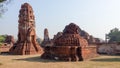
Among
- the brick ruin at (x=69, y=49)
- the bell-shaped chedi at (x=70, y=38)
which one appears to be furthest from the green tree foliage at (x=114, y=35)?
the brick ruin at (x=69, y=49)

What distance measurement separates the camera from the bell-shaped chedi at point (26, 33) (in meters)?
29.8

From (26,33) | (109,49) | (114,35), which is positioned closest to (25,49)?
(26,33)

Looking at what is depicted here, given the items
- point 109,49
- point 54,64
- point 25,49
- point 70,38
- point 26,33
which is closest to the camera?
point 54,64

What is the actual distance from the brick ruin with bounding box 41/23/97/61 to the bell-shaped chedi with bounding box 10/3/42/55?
9.31 metres

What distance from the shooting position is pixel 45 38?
49.5 metres

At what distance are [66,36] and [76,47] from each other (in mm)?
2234

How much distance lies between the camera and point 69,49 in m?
19.1

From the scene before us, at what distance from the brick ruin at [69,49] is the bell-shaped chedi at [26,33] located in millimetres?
9313

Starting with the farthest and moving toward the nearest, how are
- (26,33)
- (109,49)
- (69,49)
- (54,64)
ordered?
1. (109,49)
2. (26,33)
3. (69,49)
4. (54,64)

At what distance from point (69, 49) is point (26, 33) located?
13.4 m

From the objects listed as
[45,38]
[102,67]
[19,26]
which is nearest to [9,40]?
[45,38]

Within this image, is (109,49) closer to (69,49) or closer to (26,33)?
(26,33)

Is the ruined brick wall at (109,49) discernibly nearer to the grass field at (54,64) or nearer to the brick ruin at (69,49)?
the brick ruin at (69,49)

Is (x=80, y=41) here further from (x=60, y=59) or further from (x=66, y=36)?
(x=60, y=59)
